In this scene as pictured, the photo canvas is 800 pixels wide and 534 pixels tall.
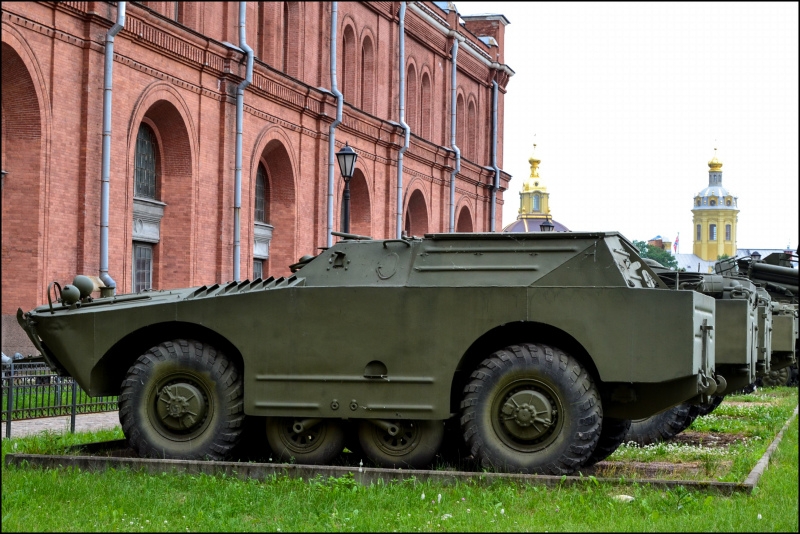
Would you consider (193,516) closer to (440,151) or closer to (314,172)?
(314,172)

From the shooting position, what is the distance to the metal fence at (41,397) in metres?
14.7

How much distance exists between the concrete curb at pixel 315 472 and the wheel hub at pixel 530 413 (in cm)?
50

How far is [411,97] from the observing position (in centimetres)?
4056

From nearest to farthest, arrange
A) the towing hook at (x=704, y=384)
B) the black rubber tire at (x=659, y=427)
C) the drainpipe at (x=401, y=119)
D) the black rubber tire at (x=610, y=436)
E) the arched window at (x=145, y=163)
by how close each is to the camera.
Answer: the towing hook at (x=704, y=384) → the black rubber tire at (x=610, y=436) → the black rubber tire at (x=659, y=427) → the arched window at (x=145, y=163) → the drainpipe at (x=401, y=119)

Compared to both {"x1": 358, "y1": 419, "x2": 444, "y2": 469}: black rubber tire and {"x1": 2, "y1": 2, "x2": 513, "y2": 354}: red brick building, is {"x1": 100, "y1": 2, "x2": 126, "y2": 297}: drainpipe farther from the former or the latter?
{"x1": 358, "y1": 419, "x2": 444, "y2": 469}: black rubber tire

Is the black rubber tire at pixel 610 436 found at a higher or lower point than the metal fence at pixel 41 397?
higher

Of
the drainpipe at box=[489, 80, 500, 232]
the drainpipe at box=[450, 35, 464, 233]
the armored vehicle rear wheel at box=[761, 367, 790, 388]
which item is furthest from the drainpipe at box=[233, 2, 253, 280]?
the drainpipe at box=[489, 80, 500, 232]

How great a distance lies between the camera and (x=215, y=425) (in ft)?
30.3

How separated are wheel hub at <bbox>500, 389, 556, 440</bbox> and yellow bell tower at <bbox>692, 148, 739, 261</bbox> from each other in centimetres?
14568

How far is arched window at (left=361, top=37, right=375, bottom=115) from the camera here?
35.9 m

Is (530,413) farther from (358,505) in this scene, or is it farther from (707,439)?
(707,439)

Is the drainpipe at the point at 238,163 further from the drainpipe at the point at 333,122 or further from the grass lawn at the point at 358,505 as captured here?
the grass lawn at the point at 358,505

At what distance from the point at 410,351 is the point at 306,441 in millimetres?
1213

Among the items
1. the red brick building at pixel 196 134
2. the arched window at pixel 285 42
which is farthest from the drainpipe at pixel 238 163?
the arched window at pixel 285 42
